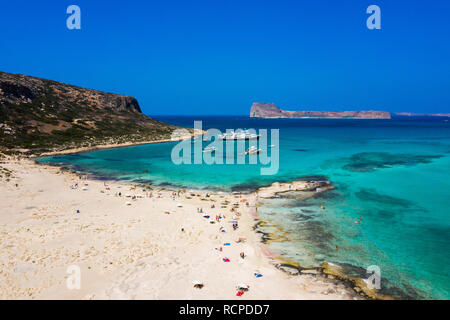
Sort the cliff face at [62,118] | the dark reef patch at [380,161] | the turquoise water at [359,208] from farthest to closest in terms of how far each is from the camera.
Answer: the cliff face at [62,118], the dark reef patch at [380,161], the turquoise water at [359,208]

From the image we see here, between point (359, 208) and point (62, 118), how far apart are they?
88.8 metres

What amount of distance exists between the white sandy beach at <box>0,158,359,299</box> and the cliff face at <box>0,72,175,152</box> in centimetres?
4525

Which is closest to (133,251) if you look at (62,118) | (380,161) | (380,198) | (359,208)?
(359,208)

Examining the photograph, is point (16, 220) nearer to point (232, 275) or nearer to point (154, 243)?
point (154, 243)

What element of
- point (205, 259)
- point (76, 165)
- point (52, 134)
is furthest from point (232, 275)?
point (52, 134)

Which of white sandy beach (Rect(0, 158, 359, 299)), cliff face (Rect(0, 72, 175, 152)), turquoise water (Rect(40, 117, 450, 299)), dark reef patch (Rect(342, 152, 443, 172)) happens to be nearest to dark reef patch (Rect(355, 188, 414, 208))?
turquoise water (Rect(40, 117, 450, 299))

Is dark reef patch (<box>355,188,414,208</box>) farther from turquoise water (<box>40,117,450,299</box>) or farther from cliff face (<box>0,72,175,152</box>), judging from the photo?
cliff face (<box>0,72,175,152</box>)

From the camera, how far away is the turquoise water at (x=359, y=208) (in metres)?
19.9

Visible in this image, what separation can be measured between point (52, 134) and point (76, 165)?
3135 centimetres

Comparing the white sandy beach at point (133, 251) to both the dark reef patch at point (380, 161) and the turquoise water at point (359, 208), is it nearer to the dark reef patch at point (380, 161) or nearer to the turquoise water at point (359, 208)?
the turquoise water at point (359, 208)

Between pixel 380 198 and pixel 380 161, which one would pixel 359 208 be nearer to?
pixel 380 198

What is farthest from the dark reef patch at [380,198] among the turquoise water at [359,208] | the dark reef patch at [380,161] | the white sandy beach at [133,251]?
the white sandy beach at [133,251]

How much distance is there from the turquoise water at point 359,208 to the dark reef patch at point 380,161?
0.20 m
